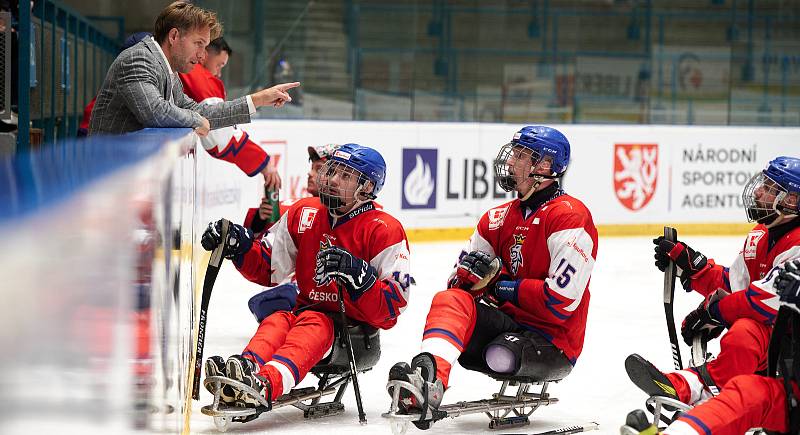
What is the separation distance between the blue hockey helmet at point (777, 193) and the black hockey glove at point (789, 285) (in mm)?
635

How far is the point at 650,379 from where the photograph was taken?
3.67 meters

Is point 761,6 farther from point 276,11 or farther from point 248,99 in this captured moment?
point 248,99

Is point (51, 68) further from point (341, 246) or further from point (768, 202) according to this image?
point (768, 202)

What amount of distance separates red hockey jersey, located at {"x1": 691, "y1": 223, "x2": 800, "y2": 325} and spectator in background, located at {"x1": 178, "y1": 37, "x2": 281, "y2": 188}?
2233 mm

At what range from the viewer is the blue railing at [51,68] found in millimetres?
5027

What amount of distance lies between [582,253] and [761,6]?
37.0 feet

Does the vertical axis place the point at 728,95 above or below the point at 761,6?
below

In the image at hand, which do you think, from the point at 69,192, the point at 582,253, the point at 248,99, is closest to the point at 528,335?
the point at 582,253

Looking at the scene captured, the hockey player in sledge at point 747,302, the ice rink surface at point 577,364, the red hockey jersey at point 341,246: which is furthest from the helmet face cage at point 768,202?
the red hockey jersey at point 341,246

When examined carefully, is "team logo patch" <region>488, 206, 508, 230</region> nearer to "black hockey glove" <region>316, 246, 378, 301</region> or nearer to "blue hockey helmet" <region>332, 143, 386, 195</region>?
"blue hockey helmet" <region>332, 143, 386, 195</region>

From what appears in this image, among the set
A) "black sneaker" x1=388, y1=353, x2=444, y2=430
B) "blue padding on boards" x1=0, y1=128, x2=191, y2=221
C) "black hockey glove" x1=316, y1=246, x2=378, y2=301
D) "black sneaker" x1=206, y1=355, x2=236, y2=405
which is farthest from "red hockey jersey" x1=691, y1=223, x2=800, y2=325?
"blue padding on boards" x1=0, y1=128, x2=191, y2=221

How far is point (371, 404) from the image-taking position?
14.7 feet

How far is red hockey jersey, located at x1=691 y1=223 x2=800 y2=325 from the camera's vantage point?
3.56 metres

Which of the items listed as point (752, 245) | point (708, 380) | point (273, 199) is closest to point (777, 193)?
point (752, 245)
